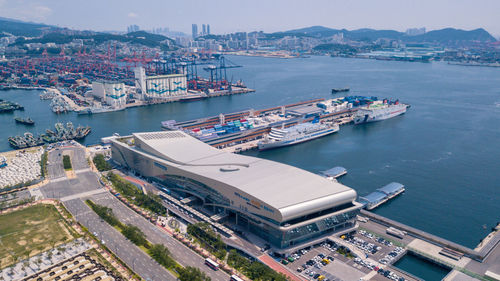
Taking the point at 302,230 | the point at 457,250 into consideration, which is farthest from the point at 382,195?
the point at 302,230

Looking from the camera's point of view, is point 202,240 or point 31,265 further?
point 202,240

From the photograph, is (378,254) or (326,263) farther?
(378,254)

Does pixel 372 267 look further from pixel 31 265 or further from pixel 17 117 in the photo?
pixel 17 117

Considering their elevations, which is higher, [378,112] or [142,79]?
[142,79]

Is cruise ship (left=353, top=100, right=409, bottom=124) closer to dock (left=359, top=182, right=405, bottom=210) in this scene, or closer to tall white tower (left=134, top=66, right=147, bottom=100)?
dock (left=359, top=182, right=405, bottom=210)

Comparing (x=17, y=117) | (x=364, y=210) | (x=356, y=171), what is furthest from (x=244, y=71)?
(x=364, y=210)

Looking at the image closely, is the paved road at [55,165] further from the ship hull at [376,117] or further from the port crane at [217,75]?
the port crane at [217,75]

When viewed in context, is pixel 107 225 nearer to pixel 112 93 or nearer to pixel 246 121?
pixel 246 121
